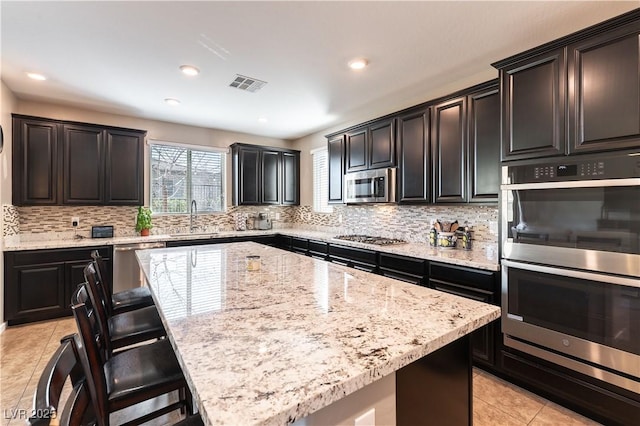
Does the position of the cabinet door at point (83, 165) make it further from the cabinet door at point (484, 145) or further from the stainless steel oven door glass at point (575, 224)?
the stainless steel oven door glass at point (575, 224)

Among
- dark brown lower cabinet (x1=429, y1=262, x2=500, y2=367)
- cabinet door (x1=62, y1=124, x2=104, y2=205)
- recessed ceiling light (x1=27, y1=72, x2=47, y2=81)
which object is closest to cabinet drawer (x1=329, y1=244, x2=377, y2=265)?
dark brown lower cabinet (x1=429, y1=262, x2=500, y2=367)

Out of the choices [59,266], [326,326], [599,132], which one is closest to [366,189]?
[599,132]

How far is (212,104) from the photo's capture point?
3.99 meters

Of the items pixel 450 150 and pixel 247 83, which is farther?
pixel 247 83

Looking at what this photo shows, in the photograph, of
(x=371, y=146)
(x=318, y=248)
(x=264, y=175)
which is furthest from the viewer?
(x=264, y=175)

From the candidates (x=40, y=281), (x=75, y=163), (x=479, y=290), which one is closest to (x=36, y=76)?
(x=75, y=163)

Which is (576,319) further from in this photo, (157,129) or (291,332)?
(157,129)

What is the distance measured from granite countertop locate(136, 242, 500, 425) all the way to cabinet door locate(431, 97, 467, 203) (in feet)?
5.53

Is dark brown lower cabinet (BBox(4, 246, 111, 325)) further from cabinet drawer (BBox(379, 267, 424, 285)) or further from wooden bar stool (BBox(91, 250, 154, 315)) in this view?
cabinet drawer (BBox(379, 267, 424, 285))

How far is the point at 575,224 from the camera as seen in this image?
1966 millimetres

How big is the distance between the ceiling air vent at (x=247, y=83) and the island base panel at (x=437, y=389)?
10.1ft

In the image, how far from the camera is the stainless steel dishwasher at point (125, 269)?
3.86 meters

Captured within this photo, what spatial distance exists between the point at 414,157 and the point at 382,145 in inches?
20.1

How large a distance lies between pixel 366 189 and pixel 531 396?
254 centimetres
